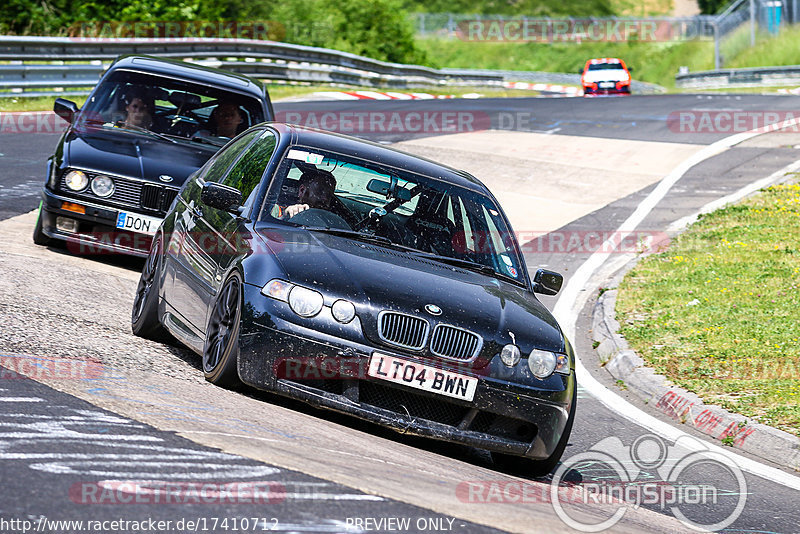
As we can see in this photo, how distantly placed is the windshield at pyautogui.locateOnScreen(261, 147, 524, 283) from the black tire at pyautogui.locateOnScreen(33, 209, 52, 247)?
4211 mm

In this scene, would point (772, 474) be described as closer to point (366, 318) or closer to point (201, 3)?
point (366, 318)

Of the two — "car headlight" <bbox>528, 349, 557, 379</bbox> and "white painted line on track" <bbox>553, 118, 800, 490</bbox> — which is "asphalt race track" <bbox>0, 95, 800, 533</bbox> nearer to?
"white painted line on track" <bbox>553, 118, 800, 490</bbox>

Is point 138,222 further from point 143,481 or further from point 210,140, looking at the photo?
point 143,481

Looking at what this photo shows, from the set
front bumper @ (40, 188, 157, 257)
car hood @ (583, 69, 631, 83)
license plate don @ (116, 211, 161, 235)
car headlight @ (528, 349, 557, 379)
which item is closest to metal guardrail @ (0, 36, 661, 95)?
car hood @ (583, 69, 631, 83)

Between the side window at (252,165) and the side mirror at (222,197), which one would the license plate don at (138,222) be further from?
the side mirror at (222,197)

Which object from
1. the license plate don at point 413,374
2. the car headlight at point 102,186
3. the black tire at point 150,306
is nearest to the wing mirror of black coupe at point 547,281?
the license plate don at point 413,374

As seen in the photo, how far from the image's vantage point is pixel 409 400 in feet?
20.1

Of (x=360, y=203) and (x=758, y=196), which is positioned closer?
(x=360, y=203)

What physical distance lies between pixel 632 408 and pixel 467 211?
237 centimetres

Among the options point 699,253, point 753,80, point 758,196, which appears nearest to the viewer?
point 699,253

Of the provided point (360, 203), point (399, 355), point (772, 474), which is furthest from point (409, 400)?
point (772, 474)

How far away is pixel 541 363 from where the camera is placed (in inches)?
251

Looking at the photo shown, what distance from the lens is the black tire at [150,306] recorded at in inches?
307

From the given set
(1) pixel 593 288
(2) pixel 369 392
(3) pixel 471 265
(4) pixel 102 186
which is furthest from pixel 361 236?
(1) pixel 593 288
